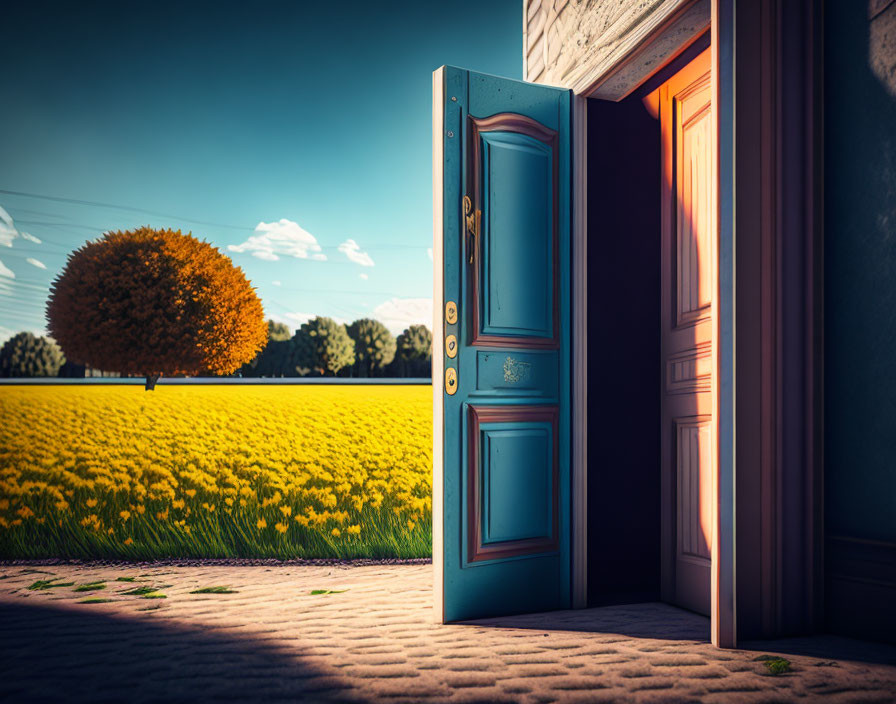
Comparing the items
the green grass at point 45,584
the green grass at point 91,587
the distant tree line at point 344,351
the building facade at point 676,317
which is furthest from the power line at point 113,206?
the building facade at point 676,317

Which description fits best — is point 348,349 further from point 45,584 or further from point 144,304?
point 45,584

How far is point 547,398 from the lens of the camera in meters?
2.82

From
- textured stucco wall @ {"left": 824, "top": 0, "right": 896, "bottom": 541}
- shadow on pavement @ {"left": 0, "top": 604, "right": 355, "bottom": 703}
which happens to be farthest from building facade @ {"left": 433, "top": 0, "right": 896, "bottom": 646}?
shadow on pavement @ {"left": 0, "top": 604, "right": 355, "bottom": 703}

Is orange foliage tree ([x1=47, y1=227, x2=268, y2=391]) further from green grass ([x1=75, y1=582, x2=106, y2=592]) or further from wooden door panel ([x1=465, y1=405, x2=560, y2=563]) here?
wooden door panel ([x1=465, y1=405, x2=560, y2=563])

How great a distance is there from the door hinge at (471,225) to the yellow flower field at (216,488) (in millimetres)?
2463

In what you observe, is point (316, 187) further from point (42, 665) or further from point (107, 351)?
point (42, 665)

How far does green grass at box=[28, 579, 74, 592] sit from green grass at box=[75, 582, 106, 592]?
0.13 meters

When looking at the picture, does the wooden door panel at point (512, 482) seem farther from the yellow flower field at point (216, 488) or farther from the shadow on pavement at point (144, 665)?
the yellow flower field at point (216, 488)

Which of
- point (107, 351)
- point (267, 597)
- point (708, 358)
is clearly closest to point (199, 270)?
point (107, 351)

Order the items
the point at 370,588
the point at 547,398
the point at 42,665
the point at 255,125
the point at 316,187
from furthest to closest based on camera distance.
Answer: the point at 316,187, the point at 255,125, the point at 370,588, the point at 547,398, the point at 42,665

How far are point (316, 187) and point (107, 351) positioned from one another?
8.52 metres

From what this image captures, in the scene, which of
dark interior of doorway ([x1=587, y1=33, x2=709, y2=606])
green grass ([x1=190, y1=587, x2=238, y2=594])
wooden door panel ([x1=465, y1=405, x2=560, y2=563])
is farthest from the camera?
green grass ([x1=190, y1=587, x2=238, y2=594])

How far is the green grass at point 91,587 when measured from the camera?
321 cm

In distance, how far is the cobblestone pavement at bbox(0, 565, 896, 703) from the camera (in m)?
1.69
